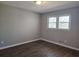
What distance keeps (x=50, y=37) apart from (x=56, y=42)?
0.58 metres

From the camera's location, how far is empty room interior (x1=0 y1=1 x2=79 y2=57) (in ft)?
9.81

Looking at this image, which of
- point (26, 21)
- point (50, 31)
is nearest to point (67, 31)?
point (50, 31)

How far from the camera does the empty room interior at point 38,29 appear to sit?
→ 9.81ft

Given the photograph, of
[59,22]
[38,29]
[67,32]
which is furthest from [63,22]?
[38,29]

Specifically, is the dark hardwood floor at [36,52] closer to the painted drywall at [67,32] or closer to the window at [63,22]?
the painted drywall at [67,32]

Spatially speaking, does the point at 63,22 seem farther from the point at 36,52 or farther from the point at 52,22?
the point at 36,52

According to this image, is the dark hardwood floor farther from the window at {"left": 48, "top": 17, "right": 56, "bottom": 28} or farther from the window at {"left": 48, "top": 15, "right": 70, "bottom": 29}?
the window at {"left": 48, "top": 17, "right": 56, "bottom": 28}

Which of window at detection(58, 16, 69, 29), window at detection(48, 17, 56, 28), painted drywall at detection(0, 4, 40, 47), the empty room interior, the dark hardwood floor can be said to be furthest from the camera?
window at detection(48, 17, 56, 28)

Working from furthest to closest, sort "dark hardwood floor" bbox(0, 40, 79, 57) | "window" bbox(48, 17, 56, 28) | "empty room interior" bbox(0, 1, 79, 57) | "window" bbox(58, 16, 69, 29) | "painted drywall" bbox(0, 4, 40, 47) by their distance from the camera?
1. "window" bbox(48, 17, 56, 28)
2. "window" bbox(58, 16, 69, 29)
3. "painted drywall" bbox(0, 4, 40, 47)
4. "empty room interior" bbox(0, 1, 79, 57)
5. "dark hardwood floor" bbox(0, 40, 79, 57)

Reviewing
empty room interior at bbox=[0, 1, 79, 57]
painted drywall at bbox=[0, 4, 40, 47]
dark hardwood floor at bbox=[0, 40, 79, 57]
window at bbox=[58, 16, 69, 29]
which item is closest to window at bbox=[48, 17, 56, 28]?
empty room interior at bbox=[0, 1, 79, 57]

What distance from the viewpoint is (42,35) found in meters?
5.31

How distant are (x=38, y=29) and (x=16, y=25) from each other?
1918mm

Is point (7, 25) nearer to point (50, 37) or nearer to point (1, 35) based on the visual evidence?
point (1, 35)

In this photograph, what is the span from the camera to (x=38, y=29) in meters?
5.30
